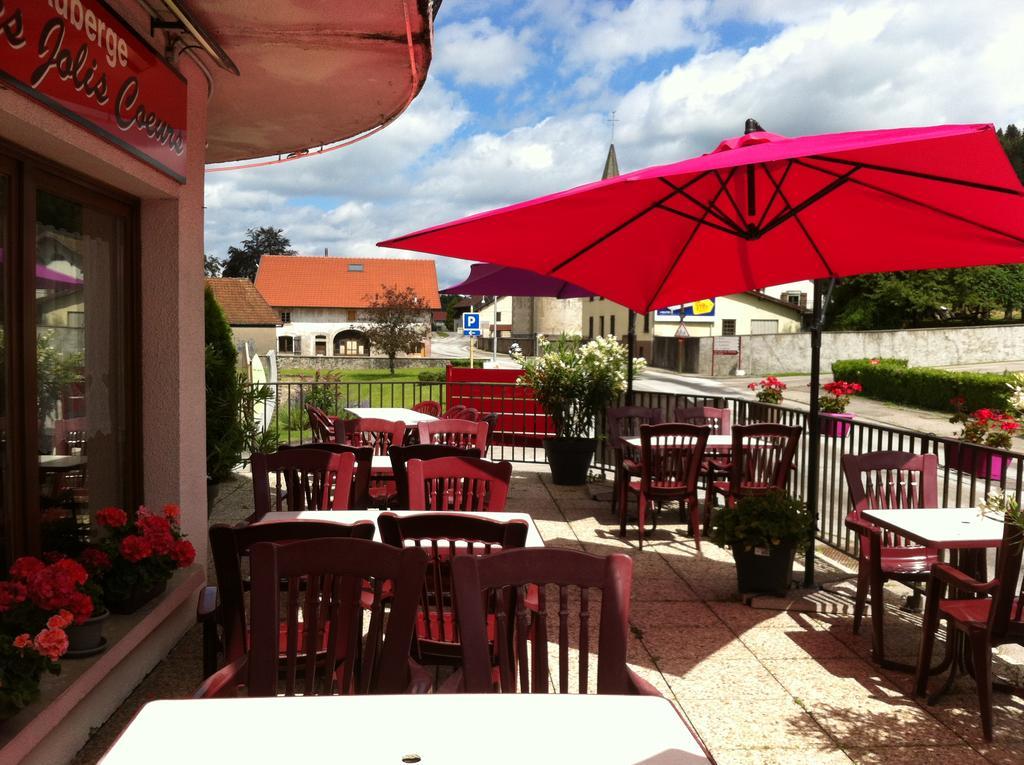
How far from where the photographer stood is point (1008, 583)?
3.52 metres

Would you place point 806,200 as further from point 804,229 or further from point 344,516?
point 344,516

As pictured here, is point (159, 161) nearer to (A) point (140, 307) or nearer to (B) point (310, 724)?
(A) point (140, 307)

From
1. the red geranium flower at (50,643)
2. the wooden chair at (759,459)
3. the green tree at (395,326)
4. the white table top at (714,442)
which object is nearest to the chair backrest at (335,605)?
the red geranium flower at (50,643)

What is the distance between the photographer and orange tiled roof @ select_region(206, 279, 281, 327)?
48.1m

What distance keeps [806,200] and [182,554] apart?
3.81 m

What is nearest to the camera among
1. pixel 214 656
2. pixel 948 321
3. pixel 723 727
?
pixel 214 656

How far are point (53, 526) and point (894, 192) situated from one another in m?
4.39

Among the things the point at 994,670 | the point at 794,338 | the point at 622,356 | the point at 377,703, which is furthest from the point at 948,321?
the point at 377,703

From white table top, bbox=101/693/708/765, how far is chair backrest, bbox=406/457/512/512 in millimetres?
2391

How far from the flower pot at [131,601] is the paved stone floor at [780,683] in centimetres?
40

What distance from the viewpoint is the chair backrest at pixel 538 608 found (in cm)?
228

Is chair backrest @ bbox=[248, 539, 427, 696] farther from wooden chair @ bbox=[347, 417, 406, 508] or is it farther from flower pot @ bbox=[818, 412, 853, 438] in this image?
flower pot @ bbox=[818, 412, 853, 438]

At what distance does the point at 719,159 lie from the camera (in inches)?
129

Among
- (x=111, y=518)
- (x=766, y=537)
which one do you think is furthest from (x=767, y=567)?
(x=111, y=518)
